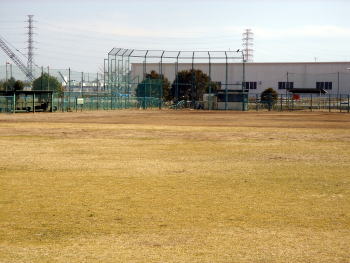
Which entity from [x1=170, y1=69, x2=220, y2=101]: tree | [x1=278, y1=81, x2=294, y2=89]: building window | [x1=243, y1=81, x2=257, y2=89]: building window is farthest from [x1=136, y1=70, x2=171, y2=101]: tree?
[x1=243, y1=81, x2=257, y2=89]: building window

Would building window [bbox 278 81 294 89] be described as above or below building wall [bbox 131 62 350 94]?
below

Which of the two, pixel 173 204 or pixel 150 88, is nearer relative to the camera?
pixel 173 204

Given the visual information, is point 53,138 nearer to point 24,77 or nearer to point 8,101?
point 8,101

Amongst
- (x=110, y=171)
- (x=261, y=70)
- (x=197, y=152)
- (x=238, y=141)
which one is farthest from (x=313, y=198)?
(x=261, y=70)

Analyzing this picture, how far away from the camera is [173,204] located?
34.8 feet

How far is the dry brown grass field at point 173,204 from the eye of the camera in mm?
7641

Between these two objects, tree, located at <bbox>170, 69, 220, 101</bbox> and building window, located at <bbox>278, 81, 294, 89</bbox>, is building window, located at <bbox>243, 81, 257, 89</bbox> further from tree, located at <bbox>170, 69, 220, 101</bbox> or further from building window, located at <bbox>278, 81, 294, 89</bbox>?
tree, located at <bbox>170, 69, 220, 101</bbox>

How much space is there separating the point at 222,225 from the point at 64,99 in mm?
50909

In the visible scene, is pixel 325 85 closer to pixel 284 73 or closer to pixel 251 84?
pixel 284 73

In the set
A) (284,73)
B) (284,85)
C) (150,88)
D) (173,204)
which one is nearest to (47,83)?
(150,88)

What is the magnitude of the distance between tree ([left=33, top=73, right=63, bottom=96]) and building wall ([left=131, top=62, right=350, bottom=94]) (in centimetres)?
3709

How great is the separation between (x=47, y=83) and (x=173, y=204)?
5407cm

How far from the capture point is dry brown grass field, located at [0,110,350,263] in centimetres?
764

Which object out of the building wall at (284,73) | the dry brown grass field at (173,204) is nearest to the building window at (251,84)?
the building wall at (284,73)
